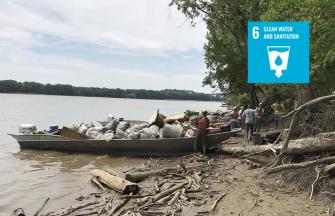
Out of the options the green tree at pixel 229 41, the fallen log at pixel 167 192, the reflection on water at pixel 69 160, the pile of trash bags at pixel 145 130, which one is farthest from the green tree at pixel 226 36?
the fallen log at pixel 167 192

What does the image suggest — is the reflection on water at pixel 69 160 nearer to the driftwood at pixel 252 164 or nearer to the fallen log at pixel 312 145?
the driftwood at pixel 252 164

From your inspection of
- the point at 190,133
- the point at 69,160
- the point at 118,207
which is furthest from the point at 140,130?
the point at 118,207

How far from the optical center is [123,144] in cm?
1838

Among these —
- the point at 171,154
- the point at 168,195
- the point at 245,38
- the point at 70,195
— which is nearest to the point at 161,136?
the point at 171,154

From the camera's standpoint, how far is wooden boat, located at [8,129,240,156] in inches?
666

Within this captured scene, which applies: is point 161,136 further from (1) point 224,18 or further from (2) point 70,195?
(1) point 224,18

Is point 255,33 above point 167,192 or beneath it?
above

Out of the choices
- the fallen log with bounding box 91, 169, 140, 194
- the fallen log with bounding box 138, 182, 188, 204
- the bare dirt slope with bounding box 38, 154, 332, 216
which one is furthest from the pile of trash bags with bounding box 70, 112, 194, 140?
the fallen log with bounding box 138, 182, 188, 204

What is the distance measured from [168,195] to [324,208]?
3396 millimetres

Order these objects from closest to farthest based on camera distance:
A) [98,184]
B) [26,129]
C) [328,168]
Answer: [328,168]
[98,184]
[26,129]

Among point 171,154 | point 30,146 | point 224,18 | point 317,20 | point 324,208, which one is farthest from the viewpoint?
point 224,18

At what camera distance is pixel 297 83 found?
13.6 m

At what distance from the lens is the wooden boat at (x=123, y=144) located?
16.9 metres

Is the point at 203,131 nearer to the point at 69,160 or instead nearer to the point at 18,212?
the point at 69,160
